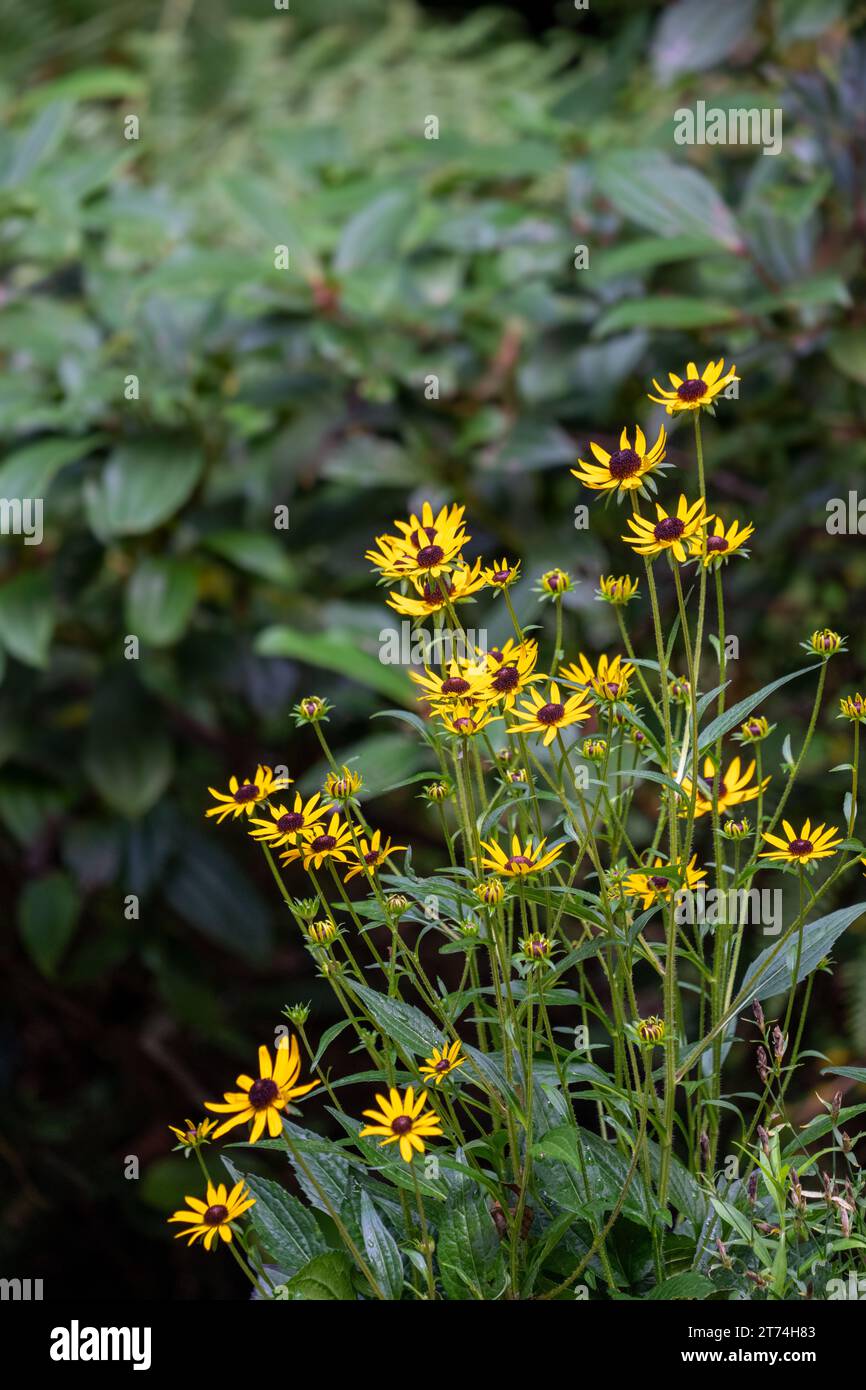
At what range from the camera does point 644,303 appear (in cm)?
131

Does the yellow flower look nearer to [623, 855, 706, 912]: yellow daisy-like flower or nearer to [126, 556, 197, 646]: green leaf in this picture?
[623, 855, 706, 912]: yellow daisy-like flower

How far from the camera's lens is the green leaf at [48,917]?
4.87 feet

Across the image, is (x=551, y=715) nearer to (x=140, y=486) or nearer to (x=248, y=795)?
(x=248, y=795)

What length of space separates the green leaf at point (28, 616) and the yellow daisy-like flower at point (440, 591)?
0.85 meters

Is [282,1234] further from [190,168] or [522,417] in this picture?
[190,168]

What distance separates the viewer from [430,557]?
1.76 ft

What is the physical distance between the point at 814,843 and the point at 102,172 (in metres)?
1.23

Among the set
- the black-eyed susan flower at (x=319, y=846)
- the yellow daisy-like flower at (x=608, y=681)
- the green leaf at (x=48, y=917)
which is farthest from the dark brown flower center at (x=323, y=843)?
the green leaf at (x=48, y=917)

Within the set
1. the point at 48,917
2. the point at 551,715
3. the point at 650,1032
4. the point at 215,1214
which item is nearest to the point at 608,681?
the point at 551,715

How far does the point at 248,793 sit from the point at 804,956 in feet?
0.75

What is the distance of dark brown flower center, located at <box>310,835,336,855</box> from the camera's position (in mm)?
549

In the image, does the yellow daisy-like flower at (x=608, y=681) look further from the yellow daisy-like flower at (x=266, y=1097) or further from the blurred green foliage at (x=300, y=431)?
the blurred green foliage at (x=300, y=431)

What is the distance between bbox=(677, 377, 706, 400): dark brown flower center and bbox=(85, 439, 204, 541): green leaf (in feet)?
2.93

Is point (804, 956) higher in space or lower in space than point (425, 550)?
lower
